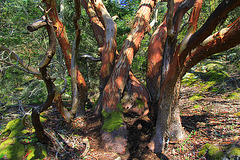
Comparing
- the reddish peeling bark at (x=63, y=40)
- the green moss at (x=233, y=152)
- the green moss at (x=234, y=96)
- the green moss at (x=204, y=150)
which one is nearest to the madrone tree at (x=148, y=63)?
the reddish peeling bark at (x=63, y=40)

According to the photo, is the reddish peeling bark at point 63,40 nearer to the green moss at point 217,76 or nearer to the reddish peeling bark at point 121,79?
the reddish peeling bark at point 121,79

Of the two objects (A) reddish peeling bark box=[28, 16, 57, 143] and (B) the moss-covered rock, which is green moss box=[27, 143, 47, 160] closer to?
(A) reddish peeling bark box=[28, 16, 57, 143]

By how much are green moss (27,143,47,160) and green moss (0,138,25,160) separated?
12 cm

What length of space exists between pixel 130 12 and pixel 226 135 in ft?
23.5

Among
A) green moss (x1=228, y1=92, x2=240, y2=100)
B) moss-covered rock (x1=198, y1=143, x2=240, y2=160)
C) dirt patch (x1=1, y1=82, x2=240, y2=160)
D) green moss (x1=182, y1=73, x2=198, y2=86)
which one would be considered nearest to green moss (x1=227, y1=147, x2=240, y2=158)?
moss-covered rock (x1=198, y1=143, x2=240, y2=160)

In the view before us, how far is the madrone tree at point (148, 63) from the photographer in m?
2.51

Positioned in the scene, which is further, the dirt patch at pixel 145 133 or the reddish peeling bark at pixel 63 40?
the reddish peeling bark at pixel 63 40

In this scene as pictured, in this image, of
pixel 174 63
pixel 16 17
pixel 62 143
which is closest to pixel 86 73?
pixel 16 17

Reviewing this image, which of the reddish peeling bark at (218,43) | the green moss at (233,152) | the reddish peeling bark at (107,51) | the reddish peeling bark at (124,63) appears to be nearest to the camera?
the reddish peeling bark at (218,43)

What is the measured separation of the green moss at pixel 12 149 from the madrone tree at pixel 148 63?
0.44 metres

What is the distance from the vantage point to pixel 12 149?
116 inches

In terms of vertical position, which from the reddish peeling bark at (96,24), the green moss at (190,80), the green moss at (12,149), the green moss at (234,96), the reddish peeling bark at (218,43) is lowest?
the green moss at (12,149)

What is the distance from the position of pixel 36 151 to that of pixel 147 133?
2.59 meters

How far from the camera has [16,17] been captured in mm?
6410
